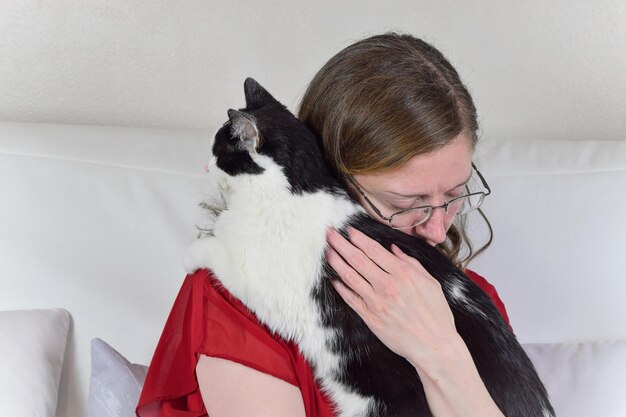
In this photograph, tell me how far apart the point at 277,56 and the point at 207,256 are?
3.37 feet

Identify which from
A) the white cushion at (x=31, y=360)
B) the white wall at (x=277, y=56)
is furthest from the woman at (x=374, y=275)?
the white wall at (x=277, y=56)

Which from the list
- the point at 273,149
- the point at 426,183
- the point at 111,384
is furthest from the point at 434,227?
the point at 111,384

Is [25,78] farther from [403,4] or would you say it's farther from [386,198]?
[386,198]

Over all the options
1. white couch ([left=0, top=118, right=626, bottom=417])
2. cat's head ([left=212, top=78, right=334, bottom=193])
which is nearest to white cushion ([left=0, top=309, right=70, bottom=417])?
white couch ([left=0, top=118, right=626, bottom=417])

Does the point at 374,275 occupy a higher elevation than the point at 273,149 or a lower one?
lower

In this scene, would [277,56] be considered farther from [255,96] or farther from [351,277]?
[351,277]

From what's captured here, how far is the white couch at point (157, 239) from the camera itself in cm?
188

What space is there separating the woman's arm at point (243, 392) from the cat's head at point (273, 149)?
0.30 metres

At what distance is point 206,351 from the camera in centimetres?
136

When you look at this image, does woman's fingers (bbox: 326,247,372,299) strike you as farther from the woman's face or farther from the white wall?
the white wall

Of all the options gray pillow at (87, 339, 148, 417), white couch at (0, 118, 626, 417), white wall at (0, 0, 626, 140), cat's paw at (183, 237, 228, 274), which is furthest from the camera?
white wall at (0, 0, 626, 140)

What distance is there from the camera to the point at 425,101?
4.57ft

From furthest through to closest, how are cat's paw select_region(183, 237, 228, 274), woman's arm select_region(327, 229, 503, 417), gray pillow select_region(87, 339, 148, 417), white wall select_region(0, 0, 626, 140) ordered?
white wall select_region(0, 0, 626, 140) → gray pillow select_region(87, 339, 148, 417) → cat's paw select_region(183, 237, 228, 274) → woman's arm select_region(327, 229, 503, 417)

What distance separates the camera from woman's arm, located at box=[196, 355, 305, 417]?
133 centimetres
